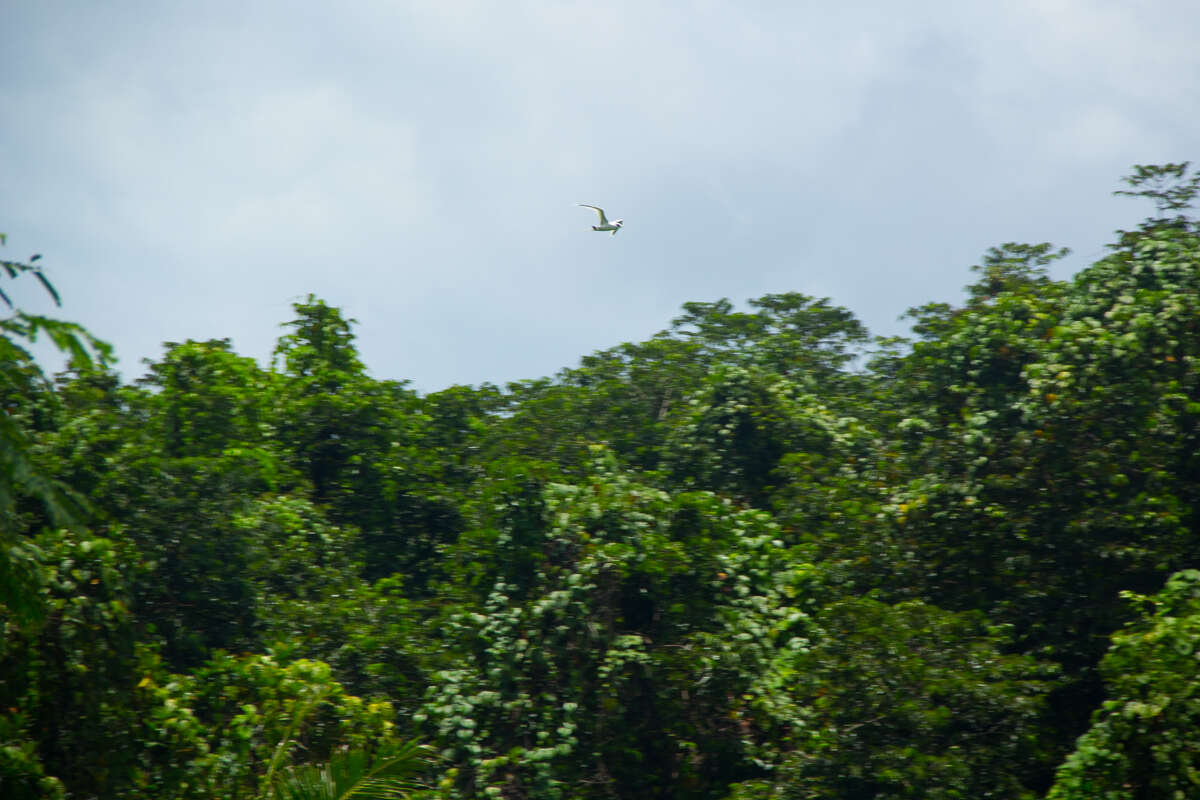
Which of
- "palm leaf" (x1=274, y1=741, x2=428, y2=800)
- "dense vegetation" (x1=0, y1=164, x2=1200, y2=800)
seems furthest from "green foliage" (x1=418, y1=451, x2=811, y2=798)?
"palm leaf" (x1=274, y1=741, x2=428, y2=800)

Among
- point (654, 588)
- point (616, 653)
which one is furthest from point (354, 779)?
point (654, 588)

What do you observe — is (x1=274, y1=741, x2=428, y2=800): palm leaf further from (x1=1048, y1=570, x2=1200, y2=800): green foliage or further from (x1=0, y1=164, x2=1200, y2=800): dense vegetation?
(x1=1048, y1=570, x2=1200, y2=800): green foliage

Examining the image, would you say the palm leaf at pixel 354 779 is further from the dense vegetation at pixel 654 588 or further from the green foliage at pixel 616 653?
the green foliage at pixel 616 653

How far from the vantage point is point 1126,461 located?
12.2 m

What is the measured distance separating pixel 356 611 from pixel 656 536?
3268 millimetres

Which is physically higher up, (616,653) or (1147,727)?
(616,653)

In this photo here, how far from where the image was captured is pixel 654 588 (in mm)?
12852

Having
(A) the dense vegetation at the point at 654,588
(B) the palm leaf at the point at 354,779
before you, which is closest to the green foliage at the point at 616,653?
(A) the dense vegetation at the point at 654,588

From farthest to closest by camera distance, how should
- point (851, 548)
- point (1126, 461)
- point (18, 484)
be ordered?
point (851, 548), point (1126, 461), point (18, 484)

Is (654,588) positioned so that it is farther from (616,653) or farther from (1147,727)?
(1147,727)

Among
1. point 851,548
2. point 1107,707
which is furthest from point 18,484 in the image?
point 851,548

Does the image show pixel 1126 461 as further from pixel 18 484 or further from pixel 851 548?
pixel 18 484

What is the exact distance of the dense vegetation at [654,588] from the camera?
30.8ft

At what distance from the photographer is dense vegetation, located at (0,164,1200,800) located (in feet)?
30.8
